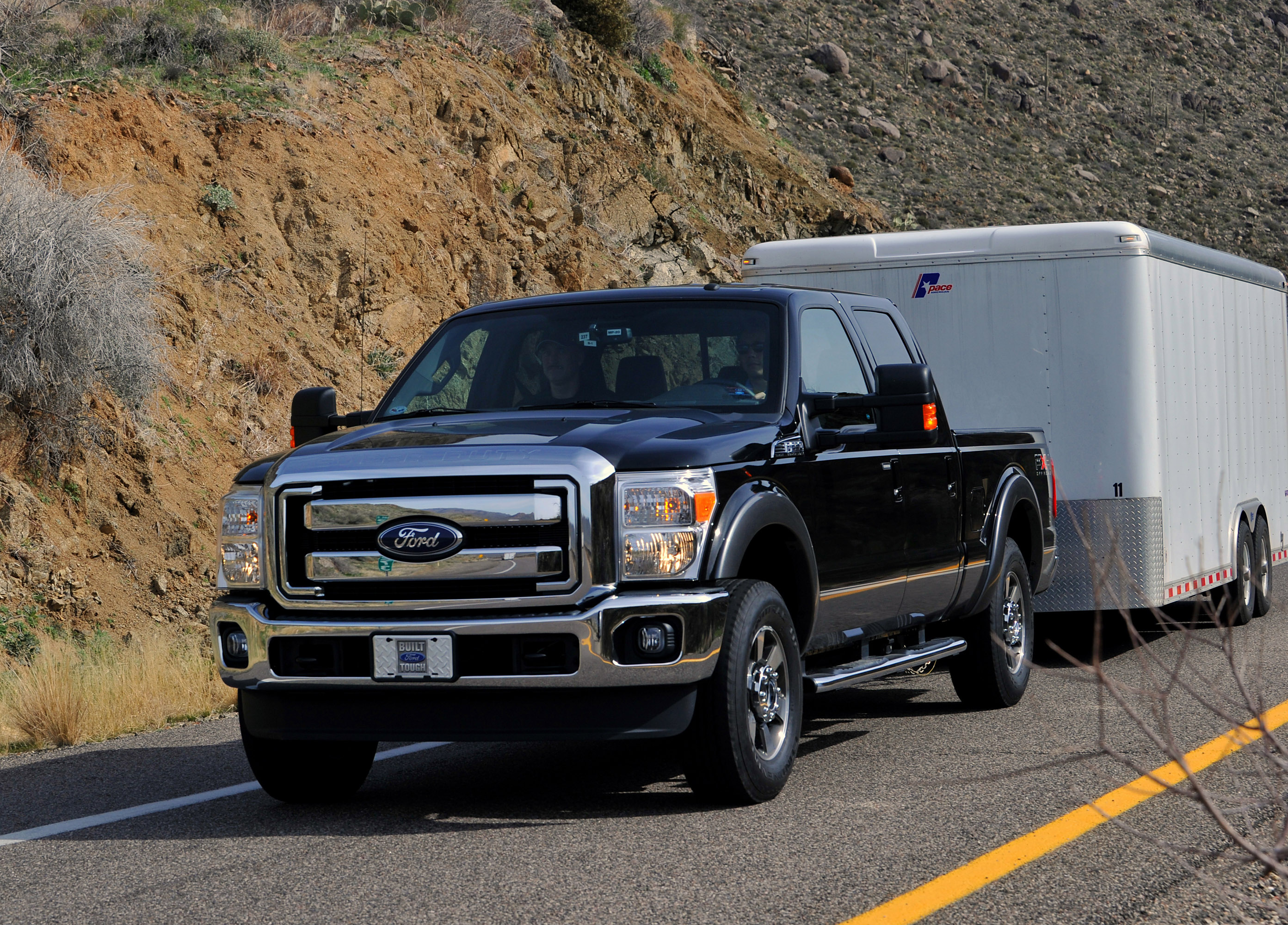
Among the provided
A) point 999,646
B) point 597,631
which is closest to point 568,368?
point 597,631

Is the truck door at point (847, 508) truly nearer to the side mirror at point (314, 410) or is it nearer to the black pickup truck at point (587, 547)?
the black pickup truck at point (587, 547)

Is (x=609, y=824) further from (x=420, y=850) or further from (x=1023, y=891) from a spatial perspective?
(x=1023, y=891)

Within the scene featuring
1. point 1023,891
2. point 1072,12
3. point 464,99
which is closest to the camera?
point 1023,891

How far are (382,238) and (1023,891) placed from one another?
1670 centimetres

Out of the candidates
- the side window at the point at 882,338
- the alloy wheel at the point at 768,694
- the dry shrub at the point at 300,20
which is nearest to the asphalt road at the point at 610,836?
the alloy wheel at the point at 768,694

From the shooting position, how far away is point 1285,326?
1544 centimetres

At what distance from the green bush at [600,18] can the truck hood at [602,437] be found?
23.6 m

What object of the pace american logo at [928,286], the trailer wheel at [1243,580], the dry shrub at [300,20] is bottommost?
the trailer wheel at [1243,580]

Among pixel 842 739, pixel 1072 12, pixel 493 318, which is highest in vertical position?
pixel 1072 12

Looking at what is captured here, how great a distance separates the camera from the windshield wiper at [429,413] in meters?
7.40

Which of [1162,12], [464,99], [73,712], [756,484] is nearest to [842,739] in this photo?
[756,484]

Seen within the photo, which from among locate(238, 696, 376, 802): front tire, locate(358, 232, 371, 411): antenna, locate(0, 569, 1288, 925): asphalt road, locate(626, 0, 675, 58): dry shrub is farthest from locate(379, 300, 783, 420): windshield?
locate(626, 0, 675, 58): dry shrub

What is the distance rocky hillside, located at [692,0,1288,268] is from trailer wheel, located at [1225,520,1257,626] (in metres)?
27.1

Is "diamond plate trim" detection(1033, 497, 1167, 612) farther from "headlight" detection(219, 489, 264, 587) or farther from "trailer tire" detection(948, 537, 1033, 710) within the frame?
"headlight" detection(219, 489, 264, 587)
